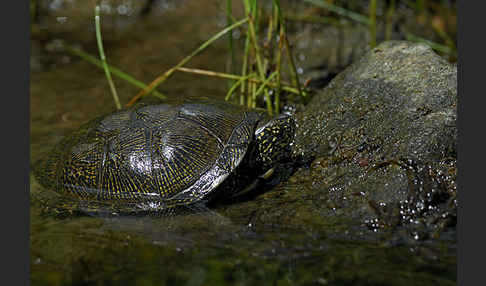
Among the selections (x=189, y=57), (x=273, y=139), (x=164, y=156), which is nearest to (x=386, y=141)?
(x=273, y=139)

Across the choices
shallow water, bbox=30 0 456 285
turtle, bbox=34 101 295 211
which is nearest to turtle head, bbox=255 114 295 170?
turtle, bbox=34 101 295 211

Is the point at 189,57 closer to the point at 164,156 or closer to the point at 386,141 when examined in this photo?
the point at 164,156

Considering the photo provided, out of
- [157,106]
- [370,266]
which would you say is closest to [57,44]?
[157,106]

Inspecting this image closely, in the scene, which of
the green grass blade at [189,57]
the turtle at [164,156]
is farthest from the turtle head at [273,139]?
the green grass blade at [189,57]

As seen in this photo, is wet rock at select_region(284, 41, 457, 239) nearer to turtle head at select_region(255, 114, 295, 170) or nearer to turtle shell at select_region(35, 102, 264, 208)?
turtle head at select_region(255, 114, 295, 170)

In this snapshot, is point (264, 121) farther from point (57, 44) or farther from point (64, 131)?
point (57, 44)

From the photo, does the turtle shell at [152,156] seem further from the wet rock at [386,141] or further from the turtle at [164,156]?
the wet rock at [386,141]

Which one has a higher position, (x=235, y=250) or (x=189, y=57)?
(x=189, y=57)
